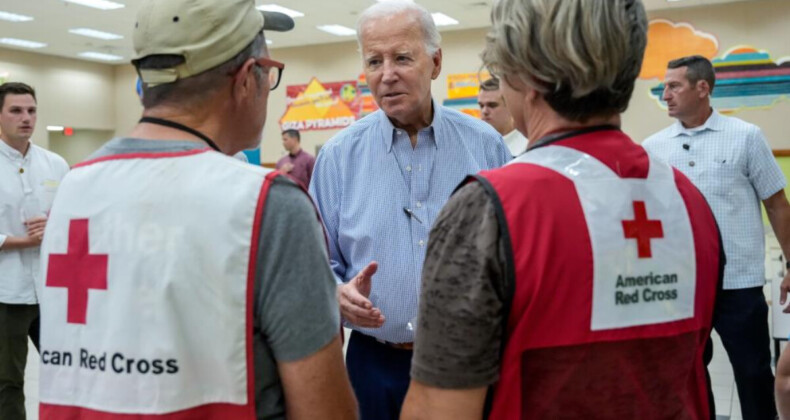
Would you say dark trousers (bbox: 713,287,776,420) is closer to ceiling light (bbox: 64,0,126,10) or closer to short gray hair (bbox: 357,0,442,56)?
short gray hair (bbox: 357,0,442,56)

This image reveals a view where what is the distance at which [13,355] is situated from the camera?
3.64 meters

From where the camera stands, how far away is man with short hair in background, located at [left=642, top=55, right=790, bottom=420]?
12.1 feet

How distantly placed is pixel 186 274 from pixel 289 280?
0.16 metres

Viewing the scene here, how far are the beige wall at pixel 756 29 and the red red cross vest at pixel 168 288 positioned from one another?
493 inches

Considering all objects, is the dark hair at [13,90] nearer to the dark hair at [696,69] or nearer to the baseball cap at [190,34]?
the baseball cap at [190,34]

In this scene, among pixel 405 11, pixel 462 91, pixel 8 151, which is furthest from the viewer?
pixel 462 91

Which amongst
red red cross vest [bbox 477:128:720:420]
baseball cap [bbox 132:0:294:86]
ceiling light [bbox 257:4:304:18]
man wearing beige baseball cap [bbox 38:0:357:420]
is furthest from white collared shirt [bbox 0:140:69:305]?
ceiling light [bbox 257:4:304:18]

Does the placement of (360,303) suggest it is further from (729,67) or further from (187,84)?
Answer: (729,67)

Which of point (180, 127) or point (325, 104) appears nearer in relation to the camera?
point (180, 127)

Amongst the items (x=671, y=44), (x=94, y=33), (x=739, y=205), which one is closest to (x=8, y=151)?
(x=739, y=205)

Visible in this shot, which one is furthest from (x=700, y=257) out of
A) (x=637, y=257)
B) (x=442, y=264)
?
(x=442, y=264)

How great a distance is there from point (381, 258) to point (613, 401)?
1.05 metres

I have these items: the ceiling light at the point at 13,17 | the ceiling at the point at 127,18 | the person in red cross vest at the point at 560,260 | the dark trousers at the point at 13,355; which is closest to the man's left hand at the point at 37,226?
the dark trousers at the point at 13,355

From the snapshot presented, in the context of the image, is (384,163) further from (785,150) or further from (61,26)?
(61,26)
